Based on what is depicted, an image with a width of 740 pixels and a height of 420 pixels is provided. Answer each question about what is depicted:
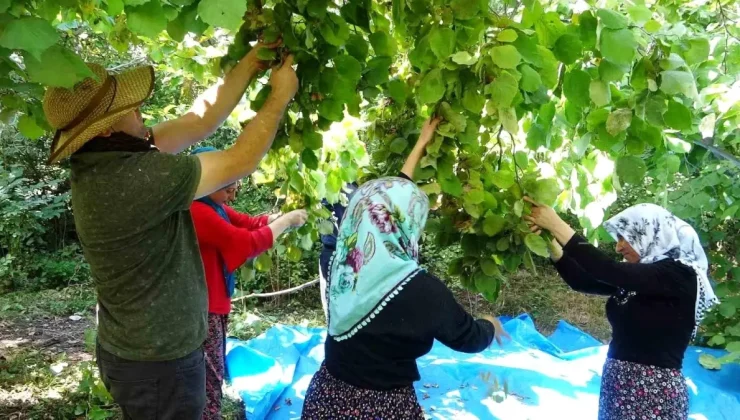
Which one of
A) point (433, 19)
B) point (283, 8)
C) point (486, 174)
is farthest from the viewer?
point (486, 174)

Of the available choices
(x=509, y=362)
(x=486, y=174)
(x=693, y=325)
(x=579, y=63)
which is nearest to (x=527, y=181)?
(x=486, y=174)

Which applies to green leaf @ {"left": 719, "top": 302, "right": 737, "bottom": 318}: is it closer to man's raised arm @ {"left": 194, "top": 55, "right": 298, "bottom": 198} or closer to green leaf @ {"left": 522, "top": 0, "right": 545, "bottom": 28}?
green leaf @ {"left": 522, "top": 0, "right": 545, "bottom": 28}

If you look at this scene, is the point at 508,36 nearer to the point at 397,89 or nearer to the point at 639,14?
the point at 639,14

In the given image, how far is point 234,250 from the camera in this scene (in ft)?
8.55

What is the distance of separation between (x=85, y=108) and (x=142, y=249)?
0.41m

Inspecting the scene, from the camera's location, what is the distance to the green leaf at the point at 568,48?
4.86 feet

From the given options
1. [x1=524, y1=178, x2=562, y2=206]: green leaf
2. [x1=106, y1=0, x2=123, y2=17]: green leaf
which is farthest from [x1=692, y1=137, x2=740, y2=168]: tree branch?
[x1=106, y1=0, x2=123, y2=17]: green leaf

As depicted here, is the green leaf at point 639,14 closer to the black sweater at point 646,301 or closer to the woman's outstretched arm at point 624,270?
the woman's outstretched arm at point 624,270

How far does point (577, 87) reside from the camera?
151cm

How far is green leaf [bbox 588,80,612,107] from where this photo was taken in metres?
1.40

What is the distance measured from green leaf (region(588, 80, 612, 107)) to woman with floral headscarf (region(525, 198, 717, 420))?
95 cm

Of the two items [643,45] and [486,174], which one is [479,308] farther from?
[643,45]

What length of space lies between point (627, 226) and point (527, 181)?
3.13ft

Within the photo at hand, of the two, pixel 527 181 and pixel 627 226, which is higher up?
pixel 527 181
